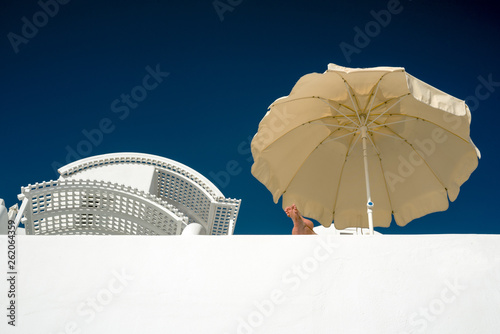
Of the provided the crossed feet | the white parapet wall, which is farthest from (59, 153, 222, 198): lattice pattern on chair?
the white parapet wall

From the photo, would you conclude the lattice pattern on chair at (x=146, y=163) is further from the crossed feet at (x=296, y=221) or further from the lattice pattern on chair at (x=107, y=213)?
the crossed feet at (x=296, y=221)

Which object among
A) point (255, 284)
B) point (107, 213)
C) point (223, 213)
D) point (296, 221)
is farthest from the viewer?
point (223, 213)

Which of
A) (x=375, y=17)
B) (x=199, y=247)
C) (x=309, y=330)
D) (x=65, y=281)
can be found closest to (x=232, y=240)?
(x=199, y=247)

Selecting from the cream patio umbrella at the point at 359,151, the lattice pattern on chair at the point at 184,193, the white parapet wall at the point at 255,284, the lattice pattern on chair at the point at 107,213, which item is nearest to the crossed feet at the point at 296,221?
the cream patio umbrella at the point at 359,151

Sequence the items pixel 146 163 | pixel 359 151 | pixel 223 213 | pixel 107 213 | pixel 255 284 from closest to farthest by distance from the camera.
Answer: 1. pixel 255 284
2. pixel 359 151
3. pixel 107 213
4. pixel 223 213
5. pixel 146 163

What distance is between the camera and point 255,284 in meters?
2.62

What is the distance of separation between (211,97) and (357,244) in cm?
720

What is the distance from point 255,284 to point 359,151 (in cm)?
320

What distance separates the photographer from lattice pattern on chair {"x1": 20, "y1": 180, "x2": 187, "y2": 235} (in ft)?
26.3

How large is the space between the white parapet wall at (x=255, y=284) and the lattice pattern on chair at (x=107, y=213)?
5453mm

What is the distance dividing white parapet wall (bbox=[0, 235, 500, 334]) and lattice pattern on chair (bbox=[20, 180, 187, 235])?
5.45 m

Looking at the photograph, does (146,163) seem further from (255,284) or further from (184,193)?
(255,284)

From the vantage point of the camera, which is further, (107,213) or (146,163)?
(146,163)

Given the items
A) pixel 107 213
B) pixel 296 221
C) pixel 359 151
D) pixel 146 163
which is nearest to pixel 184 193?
pixel 146 163
